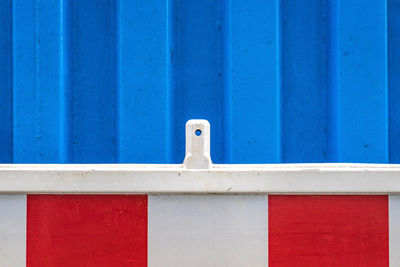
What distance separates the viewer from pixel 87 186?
0.49m

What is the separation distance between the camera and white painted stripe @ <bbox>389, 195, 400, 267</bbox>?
487 mm

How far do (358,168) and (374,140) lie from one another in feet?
0.67

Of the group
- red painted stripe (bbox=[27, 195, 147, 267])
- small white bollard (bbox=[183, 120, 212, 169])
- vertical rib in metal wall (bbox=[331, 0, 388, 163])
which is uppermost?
Result: vertical rib in metal wall (bbox=[331, 0, 388, 163])

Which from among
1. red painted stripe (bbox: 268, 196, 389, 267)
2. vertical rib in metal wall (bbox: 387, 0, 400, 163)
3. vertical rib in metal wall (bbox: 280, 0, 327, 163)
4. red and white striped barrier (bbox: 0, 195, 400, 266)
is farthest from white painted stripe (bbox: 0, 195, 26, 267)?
vertical rib in metal wall (bbox: 387, 0, 400, 163)

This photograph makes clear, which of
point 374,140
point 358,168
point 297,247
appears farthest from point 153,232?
point 374,140

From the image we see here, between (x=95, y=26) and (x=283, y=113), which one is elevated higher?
(x=95, y=26)

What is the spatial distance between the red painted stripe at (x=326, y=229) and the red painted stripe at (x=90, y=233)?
0.20 metres

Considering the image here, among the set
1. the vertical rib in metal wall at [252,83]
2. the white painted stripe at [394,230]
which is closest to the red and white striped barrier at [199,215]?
the white painted stripe at [394,230]

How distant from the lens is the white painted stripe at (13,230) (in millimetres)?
494

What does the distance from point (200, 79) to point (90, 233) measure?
1.25 ft

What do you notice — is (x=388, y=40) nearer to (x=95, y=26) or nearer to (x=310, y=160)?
(x=310, y=160)

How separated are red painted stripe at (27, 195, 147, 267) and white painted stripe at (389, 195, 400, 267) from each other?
14.4 inches

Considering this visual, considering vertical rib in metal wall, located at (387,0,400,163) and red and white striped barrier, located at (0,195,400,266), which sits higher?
vertical rib in metal wall, located at (387,0,400,163)

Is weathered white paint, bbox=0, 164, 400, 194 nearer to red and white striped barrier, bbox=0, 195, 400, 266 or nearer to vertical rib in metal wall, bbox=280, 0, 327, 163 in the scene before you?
red and white striped barrier, bbox=0, 195, 400, 266
